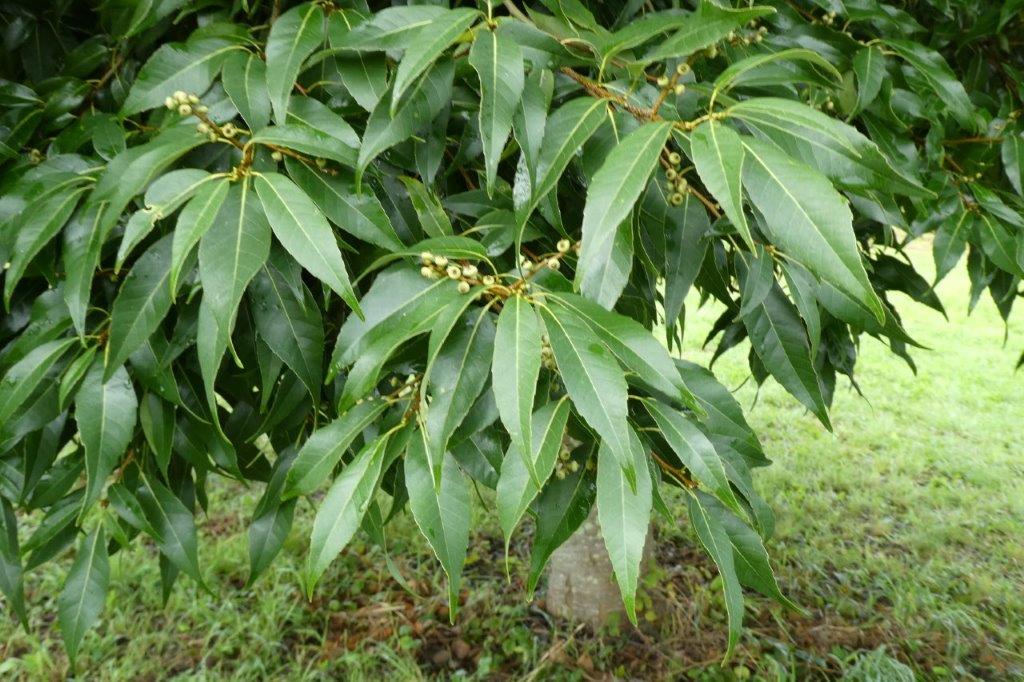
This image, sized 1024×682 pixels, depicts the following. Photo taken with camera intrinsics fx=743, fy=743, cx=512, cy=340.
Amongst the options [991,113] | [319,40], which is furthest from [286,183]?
[991,113]

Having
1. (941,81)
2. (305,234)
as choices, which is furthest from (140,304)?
(941,81)

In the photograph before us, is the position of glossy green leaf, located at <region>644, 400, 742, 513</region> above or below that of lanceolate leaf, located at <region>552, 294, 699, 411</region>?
below

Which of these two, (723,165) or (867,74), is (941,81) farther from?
(723,165)

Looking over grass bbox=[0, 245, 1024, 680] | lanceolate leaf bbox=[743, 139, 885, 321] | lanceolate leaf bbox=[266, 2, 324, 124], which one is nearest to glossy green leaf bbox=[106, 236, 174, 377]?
lanceolate leaf bbox=[266, 2, 324, 124]

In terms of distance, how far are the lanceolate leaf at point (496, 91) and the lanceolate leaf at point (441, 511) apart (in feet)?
1.10

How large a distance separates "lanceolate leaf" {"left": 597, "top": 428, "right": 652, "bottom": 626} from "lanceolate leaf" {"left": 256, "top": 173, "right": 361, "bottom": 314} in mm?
315

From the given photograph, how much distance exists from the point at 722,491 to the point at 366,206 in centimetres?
51

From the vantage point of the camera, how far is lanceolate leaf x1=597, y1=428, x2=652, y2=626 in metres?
0.74

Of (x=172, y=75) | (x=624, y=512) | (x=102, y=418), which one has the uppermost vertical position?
(x=172, y=75)

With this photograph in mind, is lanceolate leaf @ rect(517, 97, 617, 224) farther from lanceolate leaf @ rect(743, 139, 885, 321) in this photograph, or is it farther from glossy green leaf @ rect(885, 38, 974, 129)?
glossy green leaf @ rect(885, 38, 974, 129)

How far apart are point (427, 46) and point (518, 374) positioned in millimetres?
327

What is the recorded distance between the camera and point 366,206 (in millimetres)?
857

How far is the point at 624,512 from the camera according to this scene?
77 centimetres

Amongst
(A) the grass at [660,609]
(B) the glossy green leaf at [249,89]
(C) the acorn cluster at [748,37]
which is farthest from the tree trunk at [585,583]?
(B) the glossy green leaf at [249,89]
